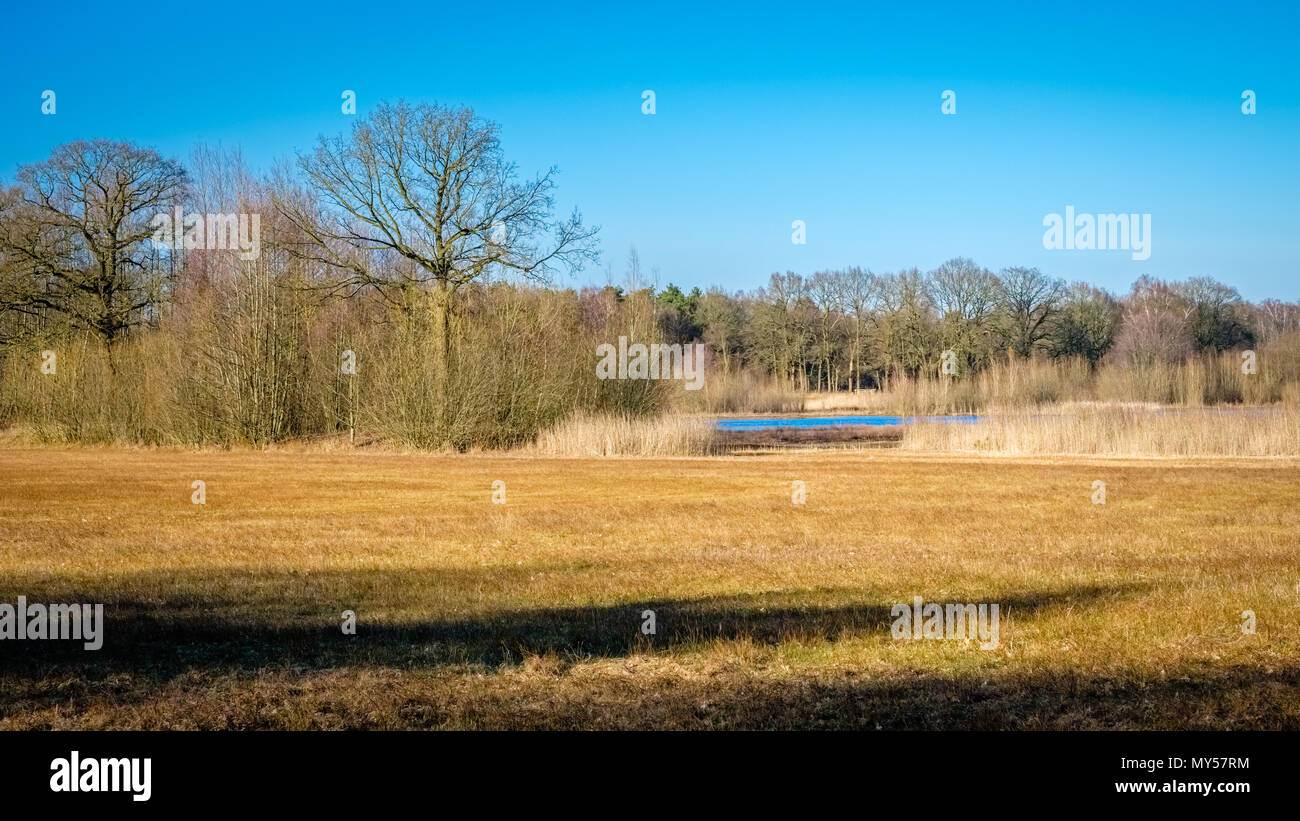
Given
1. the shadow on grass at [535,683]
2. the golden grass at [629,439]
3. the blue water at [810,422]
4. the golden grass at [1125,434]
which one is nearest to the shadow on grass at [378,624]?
the shadow on grass at [535,683]

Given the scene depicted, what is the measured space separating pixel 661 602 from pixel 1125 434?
26.0 m

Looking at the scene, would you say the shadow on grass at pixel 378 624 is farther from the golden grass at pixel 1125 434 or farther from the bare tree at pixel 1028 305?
the bare tree at pixel 1028 305

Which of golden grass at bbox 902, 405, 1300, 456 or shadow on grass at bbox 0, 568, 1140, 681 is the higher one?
golden grass at bbox 902, 405, 1300, 456

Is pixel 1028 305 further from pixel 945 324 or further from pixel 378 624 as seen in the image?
pixel 378 624

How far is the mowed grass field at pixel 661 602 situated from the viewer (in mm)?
6809

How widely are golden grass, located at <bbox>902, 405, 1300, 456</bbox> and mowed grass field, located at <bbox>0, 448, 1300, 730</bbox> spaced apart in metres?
7.67

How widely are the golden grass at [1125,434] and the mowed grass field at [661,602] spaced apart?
7.67 m

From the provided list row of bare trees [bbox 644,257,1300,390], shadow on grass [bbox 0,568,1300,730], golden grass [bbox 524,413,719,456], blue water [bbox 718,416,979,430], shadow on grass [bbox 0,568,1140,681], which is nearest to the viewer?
shadow on grass [bbox 0,568,1300,730]

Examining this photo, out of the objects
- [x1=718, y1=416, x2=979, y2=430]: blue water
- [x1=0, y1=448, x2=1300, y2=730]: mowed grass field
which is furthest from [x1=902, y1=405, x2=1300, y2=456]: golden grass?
[x1=718, y1=416, x2=979, y2=430]: blue water

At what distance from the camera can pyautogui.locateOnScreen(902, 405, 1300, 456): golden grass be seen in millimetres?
30406

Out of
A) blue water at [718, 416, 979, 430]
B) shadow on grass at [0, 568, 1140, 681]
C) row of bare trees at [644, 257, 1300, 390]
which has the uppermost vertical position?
row of bare trees at [644, 257, 1300, 390]

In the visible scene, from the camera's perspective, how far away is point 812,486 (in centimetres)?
2427

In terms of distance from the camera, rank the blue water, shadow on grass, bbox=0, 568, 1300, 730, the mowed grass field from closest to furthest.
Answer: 1. shadow on grass, bbox=0, 568, 1300, 730
2. the mowed grass field
3. the blue water

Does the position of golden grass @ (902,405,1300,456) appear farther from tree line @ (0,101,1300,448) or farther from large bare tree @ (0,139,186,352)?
large bare tree @ (0,139,186,352)
